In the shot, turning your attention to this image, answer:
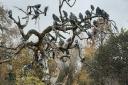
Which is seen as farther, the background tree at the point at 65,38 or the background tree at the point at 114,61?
the background tree at the point at 114,61

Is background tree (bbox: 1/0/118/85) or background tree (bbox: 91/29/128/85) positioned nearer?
background tree (bbox: 1/0/118/85)

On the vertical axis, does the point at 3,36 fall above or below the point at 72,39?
above

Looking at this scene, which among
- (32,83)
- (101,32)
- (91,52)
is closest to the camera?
(101,32)

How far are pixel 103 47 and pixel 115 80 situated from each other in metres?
4.08

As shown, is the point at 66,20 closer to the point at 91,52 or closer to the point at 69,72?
the point at 69,72

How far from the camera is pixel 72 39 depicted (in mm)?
8023

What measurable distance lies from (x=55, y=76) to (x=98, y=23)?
1159 millimetres

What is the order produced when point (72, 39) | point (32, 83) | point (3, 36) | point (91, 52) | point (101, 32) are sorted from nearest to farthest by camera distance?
point (101, 32)
point (72, 39)
point (32, 83)
point (3, 36)
point (91, 52)

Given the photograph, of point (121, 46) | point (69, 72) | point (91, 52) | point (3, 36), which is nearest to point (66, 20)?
point (69, 72)

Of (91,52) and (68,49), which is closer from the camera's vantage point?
(68,49)

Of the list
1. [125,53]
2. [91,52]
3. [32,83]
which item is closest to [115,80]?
[125,53]

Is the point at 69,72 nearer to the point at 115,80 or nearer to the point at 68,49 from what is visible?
the point at 68,49

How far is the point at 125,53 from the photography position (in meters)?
49.9

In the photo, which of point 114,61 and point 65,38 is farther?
point 114,61
